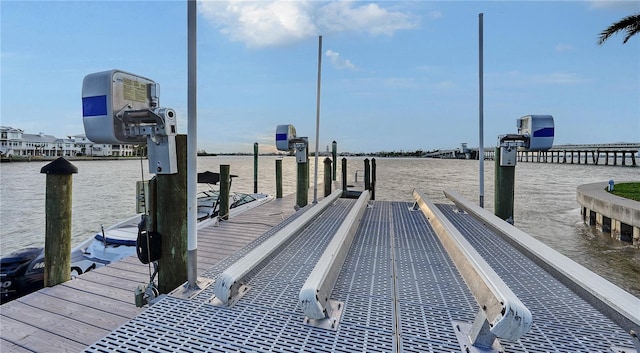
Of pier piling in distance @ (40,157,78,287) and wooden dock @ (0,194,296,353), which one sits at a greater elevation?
pier piling in distance @ (40,157,78,287)

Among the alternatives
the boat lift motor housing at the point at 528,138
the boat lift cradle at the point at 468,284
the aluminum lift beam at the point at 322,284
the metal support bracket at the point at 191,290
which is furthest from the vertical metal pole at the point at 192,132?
the boat lift motor housing at the point at 528,138

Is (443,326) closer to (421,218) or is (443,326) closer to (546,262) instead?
(546,262)

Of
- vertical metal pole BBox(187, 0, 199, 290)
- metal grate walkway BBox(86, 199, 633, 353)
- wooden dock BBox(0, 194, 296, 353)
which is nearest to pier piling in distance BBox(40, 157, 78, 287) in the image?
wooden dock BBox(0, 194, 296, 353)

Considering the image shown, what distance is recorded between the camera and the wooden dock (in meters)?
2.16

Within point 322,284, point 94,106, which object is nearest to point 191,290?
point 322,284

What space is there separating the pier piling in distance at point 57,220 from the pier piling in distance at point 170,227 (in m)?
1.21

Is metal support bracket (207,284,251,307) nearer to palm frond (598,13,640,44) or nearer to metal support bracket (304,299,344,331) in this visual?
metal support bracket (304,299,344,331)

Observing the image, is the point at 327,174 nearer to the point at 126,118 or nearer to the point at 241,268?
the point at 126,118

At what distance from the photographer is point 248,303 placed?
191 centimetres

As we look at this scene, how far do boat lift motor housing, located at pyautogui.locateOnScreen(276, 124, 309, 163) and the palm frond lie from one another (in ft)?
49.8

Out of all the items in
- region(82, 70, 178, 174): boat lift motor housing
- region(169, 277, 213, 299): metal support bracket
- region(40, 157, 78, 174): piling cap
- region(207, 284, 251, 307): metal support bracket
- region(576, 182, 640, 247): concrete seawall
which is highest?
region(82, 70, 178, 174): boat lift motor housing

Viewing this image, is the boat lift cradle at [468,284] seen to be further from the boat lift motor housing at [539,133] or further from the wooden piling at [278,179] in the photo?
the wooden piling at [278,179]

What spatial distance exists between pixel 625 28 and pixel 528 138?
558 inches

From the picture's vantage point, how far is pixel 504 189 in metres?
5.26
